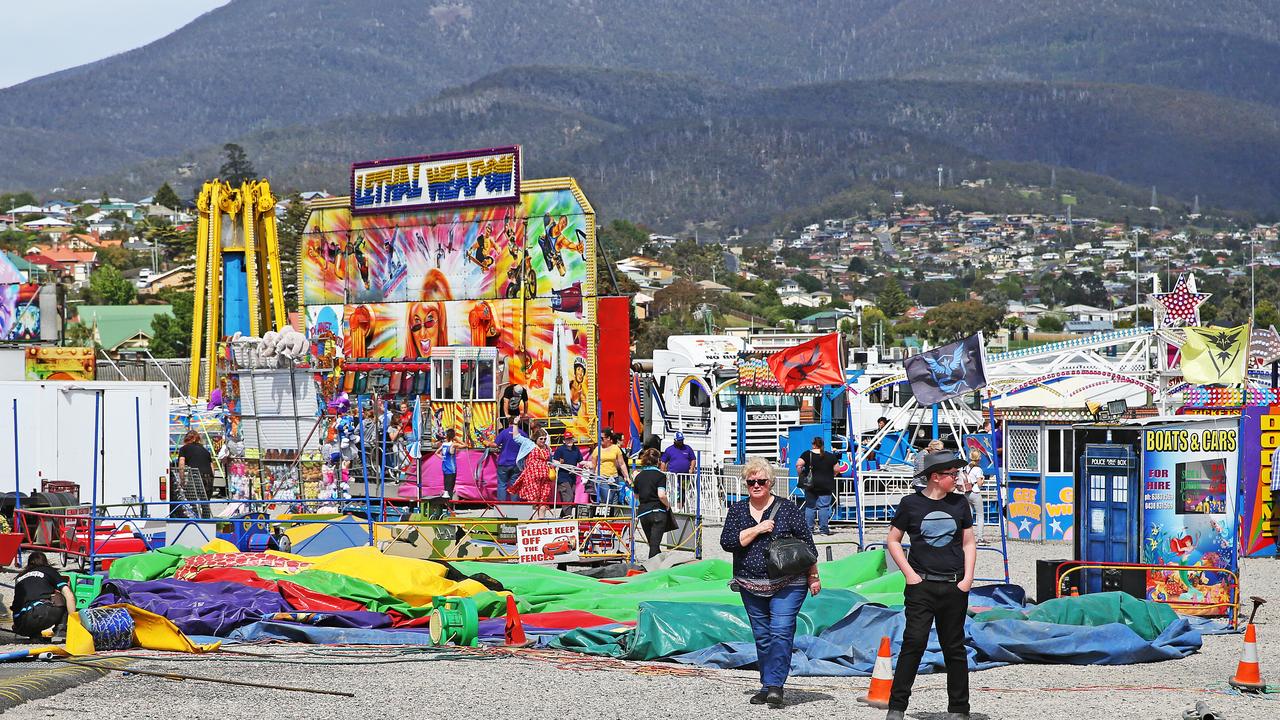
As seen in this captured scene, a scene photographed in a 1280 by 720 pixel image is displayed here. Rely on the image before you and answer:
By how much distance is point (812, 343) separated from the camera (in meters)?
25.7

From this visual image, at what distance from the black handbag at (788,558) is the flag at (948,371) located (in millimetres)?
9478

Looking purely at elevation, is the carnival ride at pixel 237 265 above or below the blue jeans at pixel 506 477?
above

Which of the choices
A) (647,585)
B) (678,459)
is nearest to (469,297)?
(678,459)

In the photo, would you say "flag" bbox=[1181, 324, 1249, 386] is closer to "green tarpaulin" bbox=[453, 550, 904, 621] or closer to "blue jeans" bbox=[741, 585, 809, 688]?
"green tarpaulin" bbox=[453, 550, 904, 621]

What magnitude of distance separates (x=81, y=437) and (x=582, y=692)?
1439cm

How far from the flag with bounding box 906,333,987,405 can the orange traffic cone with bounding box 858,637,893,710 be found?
931 centimetres

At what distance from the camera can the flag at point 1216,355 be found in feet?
67.4

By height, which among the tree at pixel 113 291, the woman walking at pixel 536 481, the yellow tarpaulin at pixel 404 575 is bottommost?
the yellow tarpaulin at pixel 404 575

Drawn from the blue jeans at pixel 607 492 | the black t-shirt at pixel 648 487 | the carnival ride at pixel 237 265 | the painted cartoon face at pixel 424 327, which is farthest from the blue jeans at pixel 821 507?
the carnival ride at pixel 237 265

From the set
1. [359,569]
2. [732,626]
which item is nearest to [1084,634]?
[732,626]

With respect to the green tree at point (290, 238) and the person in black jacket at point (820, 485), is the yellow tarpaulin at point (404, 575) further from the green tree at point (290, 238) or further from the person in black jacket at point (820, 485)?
the green tree at point (290, 238)

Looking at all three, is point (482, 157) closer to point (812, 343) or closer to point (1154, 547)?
point (812, 343)

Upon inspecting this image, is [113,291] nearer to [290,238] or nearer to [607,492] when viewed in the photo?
[290,238]

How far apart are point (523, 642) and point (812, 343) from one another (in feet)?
43.8
